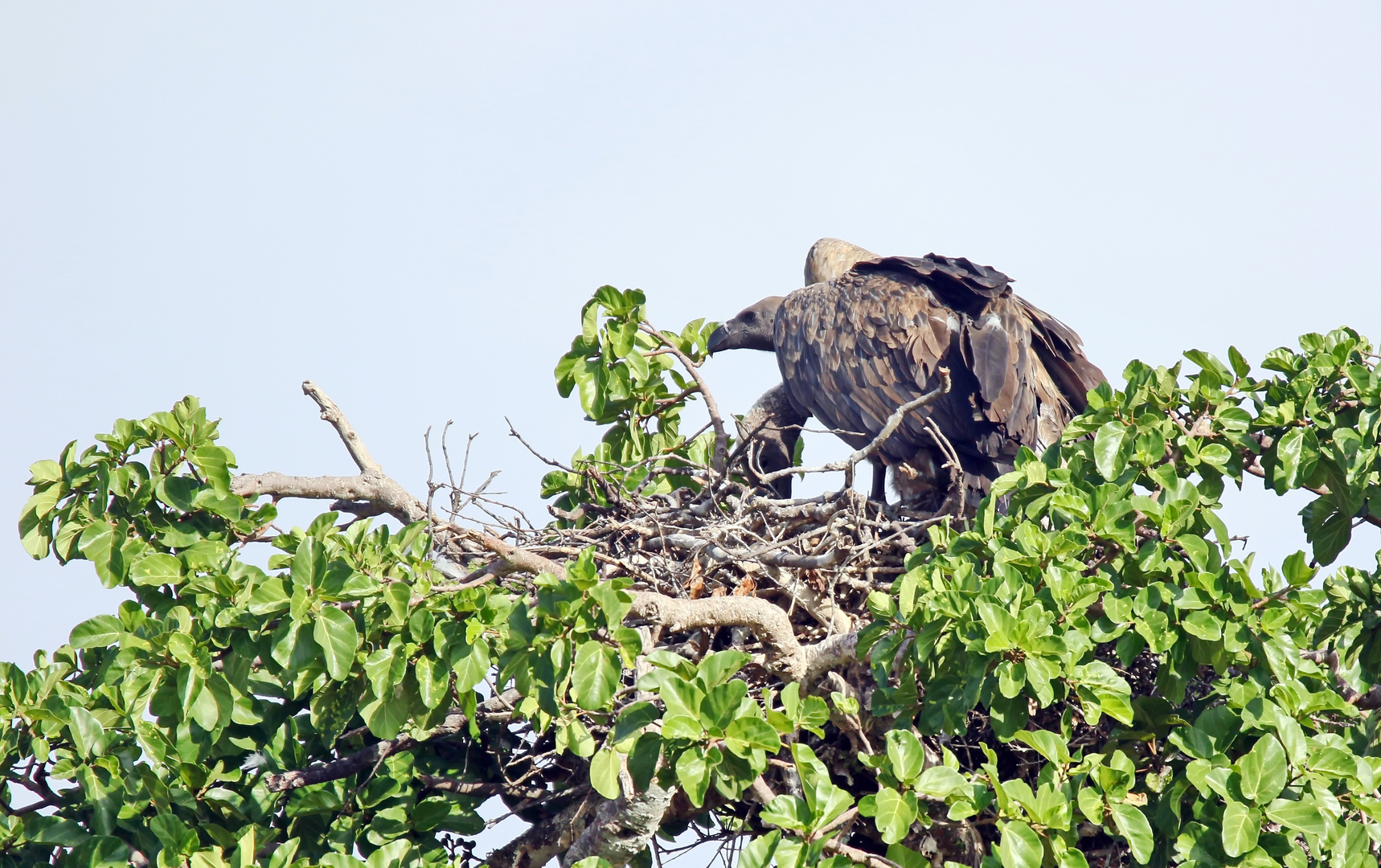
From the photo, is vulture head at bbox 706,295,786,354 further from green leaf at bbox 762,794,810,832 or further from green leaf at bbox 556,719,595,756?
green leaf at bbox 762,794,810,832

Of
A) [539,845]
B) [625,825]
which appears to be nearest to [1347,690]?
[625,825]

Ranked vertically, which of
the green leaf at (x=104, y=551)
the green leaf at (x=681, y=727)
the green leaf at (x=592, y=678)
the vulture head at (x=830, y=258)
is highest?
the vulture head at (x=830, y=258)

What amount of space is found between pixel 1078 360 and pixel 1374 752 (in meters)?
2.69

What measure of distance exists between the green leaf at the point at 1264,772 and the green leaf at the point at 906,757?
0.74 m

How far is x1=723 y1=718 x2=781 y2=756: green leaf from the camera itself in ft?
9.87

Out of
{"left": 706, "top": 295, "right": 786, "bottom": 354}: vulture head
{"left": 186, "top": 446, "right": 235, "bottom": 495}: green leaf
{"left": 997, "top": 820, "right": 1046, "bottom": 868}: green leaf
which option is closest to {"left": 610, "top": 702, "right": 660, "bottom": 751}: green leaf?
{"left": 997, "top": 820, "right": 1046, "bottom": 868}: green leaf

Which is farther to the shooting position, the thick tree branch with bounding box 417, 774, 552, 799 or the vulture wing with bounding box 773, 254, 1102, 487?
the vulture wing with bounding box 773, 254, 1102, 487

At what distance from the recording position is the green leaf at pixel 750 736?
3008 millimetres

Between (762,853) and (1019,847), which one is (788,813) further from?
(1019,847)

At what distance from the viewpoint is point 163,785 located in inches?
151

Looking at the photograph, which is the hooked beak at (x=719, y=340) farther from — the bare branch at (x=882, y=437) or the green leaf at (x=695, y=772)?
the green leaf at (x=695, y=772)

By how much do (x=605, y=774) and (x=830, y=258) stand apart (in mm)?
4702

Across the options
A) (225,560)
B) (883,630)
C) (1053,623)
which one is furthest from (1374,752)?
(225,560)

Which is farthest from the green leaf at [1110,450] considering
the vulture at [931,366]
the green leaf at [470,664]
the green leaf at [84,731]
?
the green leaf at [84,731]
